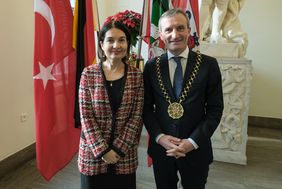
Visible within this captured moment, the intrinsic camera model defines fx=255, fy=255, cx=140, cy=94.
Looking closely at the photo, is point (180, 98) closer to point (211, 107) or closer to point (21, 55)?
point (211, 107)

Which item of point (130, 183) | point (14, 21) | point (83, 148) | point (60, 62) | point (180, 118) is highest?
point (14, 21)

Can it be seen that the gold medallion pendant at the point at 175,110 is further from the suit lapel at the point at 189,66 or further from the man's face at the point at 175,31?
the man's face at the point at 175,31

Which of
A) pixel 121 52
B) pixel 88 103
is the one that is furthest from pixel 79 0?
pixel 88 103

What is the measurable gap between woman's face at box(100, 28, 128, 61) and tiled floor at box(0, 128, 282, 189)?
1.45 meters

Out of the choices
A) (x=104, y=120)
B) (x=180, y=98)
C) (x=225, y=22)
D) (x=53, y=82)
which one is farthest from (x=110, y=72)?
(x=225, y=22)

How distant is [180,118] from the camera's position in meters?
1.25

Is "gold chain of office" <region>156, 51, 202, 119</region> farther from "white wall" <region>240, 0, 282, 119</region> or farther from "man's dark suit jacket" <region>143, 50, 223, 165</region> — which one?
"white wall" <region>240, 0, 282, 119</region>

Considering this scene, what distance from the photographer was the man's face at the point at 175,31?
1207 mm

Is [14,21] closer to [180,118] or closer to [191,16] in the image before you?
[191,16]

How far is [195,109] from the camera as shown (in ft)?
4.09

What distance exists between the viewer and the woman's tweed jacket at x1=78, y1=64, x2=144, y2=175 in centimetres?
127

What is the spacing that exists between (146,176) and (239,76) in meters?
1.43

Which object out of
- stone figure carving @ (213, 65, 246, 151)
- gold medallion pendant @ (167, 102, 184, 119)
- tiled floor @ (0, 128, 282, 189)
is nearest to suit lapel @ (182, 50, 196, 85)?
gold medallion pendant @ (167, 102, 184, 119)

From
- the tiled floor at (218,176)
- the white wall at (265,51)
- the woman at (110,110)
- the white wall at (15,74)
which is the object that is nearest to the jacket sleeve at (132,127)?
the woman at (110,110)
